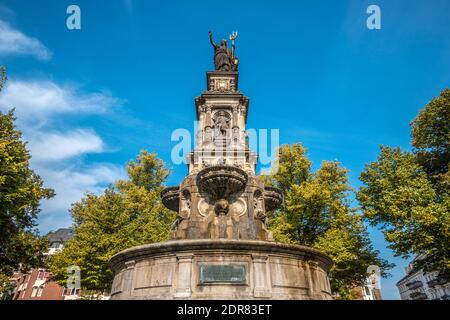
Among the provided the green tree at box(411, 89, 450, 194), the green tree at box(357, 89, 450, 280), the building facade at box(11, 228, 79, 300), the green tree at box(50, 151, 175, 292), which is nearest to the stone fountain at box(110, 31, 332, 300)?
the green tree at box(357, 89, 450, 280)

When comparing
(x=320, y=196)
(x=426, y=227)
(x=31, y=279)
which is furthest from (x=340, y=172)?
(x=31, y=279)

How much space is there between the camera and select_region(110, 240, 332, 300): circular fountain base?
8336 millimetres

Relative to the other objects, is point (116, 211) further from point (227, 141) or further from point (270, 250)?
point (270, 250)

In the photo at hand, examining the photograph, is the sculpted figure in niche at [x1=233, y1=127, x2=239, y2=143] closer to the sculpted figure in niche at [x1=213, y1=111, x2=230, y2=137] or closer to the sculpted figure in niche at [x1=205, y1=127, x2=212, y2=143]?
the sculpted figure in niche at [x1=213, y1=111, x2=230, y2=137]

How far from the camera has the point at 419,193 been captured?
1764cm

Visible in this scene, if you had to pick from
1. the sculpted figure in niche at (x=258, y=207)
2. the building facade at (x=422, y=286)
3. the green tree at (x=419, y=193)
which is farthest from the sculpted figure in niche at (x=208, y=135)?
the building facade at (x=422, y=286)

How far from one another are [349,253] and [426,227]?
5204 millimetres

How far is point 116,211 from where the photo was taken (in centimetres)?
2356

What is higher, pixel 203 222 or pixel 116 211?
pixel 116 211

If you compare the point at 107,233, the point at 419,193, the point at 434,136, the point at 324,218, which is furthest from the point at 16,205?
the point at 434,136

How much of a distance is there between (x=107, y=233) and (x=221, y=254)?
16.6 meters
